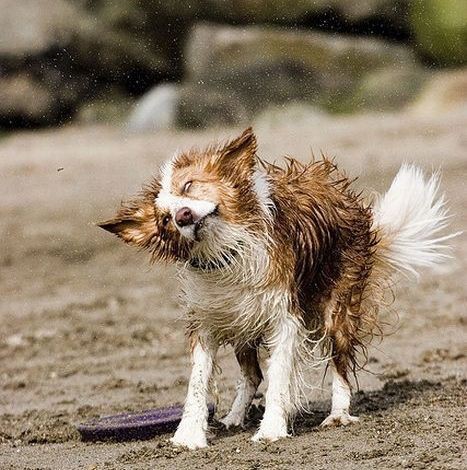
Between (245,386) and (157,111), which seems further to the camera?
(157,111)

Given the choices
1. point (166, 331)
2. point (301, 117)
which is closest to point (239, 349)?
point (166, 331)

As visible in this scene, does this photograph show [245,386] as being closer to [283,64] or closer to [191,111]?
[191,111]

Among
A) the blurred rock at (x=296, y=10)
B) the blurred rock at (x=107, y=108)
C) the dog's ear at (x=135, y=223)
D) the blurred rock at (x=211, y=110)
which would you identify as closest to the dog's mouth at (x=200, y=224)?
the dog's ear at (x=135, y=223)

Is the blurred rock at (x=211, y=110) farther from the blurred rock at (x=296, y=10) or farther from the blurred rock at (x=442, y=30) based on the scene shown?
the blurred rock at (x=442, y=30)

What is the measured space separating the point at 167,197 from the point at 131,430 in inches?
52.6

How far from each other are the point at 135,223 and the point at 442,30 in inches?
685

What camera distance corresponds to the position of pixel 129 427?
7086 mm

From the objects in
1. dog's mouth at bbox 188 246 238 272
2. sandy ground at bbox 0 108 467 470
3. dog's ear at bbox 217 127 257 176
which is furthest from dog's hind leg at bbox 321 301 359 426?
dog's ear at bbox 217 127 257 176

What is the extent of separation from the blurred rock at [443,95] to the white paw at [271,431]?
1394 centimetres

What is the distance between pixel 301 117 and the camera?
2162 centimetres

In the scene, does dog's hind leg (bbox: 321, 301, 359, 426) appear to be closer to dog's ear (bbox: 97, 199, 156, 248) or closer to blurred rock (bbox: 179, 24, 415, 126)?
dog's ear (bbox: 97, 199, 156, 248)

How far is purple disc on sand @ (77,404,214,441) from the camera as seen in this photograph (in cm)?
708

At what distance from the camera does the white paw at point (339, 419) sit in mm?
7051

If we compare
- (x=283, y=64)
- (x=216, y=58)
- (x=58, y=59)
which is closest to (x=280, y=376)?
(x=283, y=64)
